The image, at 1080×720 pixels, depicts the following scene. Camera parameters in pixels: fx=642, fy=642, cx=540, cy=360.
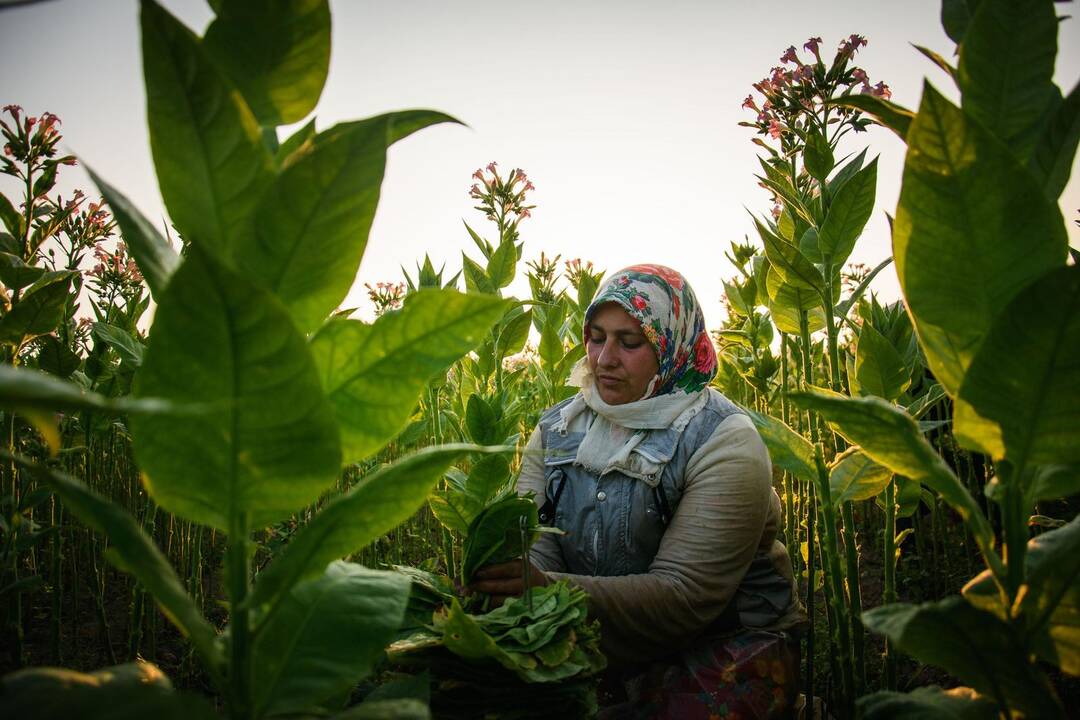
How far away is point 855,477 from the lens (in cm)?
154

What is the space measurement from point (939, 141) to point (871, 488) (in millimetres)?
989

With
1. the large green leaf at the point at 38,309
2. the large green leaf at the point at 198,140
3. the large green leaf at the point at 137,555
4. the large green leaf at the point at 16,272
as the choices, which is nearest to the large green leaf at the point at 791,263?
the large green leaf at the point at 198,140

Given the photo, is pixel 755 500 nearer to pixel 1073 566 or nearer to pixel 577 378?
pixel 577 378

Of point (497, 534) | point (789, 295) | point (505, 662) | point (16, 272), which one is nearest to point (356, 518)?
point (505, 662)

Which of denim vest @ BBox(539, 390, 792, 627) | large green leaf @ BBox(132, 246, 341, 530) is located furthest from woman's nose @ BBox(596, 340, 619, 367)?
large green leaf @ BBox(132, 246, 341, 530)

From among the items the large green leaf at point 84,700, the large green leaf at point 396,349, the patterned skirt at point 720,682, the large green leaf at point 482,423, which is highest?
the large green leaf at point 396,349

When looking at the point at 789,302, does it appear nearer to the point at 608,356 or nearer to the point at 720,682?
the point at 608,356

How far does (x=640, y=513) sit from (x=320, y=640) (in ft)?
4.47

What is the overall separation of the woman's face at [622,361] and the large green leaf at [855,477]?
2.60ft

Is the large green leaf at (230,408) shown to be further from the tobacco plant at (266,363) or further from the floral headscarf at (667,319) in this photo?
the floral headscarf at (667,319)

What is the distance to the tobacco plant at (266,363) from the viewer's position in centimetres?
65

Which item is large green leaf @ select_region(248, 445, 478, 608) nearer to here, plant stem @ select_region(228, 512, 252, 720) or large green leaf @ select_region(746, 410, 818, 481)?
plant stem @ select_region(228, 512, 252, 720)

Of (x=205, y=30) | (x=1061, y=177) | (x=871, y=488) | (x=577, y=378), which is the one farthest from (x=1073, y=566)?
(x=577, y=378)

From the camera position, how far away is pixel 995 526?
9.62ft
